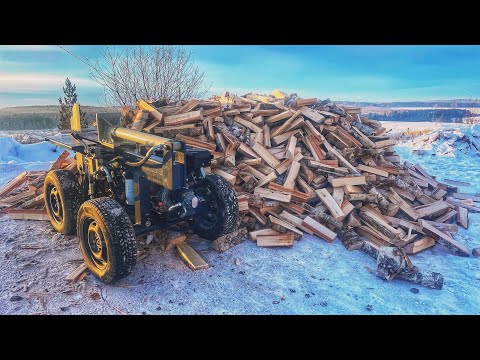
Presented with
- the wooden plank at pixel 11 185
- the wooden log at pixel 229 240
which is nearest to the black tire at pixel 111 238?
the wooden log at pixel 229 240

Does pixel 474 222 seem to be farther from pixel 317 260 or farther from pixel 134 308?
pixel 134 308

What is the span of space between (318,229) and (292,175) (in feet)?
4.09

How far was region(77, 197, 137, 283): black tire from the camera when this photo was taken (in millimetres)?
3549

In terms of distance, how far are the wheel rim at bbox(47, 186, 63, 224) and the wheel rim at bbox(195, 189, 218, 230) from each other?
2302mm

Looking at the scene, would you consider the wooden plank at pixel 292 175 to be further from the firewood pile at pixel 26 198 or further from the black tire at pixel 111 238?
the firewood pile at pixel 26 198

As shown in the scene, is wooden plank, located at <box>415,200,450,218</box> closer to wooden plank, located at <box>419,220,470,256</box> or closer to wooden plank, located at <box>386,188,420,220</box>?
wooden plank, located at <box>386,188,420,220</box>

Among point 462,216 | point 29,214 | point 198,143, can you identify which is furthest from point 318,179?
point 29,214

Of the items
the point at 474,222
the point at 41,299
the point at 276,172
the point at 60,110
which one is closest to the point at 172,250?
the point at 41,299

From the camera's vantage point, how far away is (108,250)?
3.57 meters

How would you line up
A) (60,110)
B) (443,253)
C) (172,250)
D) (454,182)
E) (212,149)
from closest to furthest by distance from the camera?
1. (172,250)
2. (443,253)
3. (212,149)
4. (454,182)
5. (60,110)

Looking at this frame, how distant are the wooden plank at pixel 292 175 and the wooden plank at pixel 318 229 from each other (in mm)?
767

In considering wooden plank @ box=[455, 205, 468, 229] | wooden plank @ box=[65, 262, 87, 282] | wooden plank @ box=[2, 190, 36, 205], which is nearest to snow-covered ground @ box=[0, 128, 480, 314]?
wooden plank @ box=[65, 262, 87, 282]

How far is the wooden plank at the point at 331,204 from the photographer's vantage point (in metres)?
5.52

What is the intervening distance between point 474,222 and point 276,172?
4.08m
